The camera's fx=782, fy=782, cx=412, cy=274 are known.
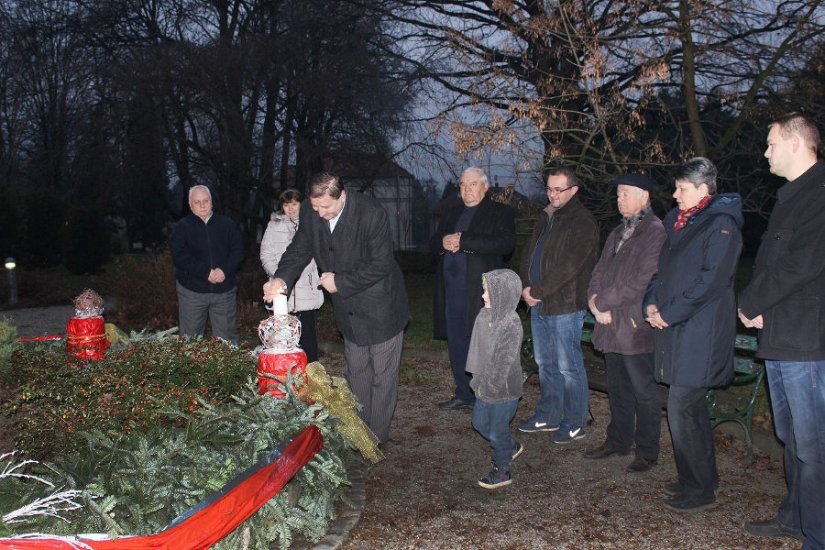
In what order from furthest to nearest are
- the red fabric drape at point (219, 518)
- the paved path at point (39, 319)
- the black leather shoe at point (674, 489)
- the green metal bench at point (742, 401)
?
1. the paved path at point (39, 319)
2. the green metal bench at point (742, 401)
3. the black leather shoe at point (674, 489)
4. the red fabric drape at point (219, 518)

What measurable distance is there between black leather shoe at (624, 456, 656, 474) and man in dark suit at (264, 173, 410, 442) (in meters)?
1.69

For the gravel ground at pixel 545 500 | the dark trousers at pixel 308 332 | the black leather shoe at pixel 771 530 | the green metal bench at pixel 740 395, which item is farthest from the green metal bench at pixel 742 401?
the dark trousers at pixel 308 332

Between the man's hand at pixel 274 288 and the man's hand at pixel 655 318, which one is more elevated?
the man's hand at pixel 274 288

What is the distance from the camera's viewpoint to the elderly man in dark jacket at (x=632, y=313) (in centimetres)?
500

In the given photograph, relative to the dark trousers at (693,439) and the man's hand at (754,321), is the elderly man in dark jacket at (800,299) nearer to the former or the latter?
the man's hand at (754,321)

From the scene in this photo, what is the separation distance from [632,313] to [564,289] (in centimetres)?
77

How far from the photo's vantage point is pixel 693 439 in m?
4.44

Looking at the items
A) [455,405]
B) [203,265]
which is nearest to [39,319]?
[203,265]

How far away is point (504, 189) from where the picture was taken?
8.55m

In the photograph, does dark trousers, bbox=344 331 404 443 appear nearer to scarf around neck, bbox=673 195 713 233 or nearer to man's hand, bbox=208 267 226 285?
scarf around neck, bbox=673 195 713 233

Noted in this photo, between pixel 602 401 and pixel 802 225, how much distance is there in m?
3.65

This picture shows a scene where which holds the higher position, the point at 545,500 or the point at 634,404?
the point at 634,404

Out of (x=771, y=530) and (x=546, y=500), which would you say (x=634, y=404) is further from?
(x=771, y=530)

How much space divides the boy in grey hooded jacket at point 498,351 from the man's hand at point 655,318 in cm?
76
